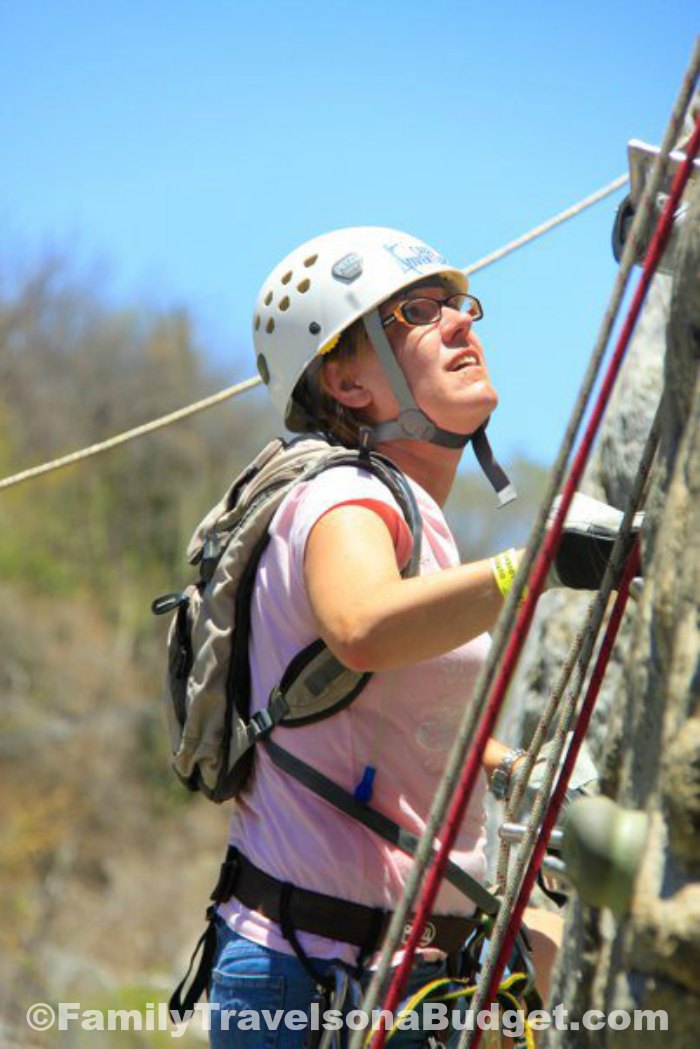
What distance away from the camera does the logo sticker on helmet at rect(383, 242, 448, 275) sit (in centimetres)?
354

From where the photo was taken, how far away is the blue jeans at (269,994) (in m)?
3.03

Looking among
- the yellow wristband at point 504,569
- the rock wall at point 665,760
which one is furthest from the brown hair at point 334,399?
the rock wall at point 665,760

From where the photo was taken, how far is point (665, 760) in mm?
1979

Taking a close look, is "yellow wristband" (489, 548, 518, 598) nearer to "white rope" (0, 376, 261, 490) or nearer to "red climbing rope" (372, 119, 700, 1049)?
"red climbing rope" (372, 119, 700, 1049)

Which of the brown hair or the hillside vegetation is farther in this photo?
the hillside vegetation

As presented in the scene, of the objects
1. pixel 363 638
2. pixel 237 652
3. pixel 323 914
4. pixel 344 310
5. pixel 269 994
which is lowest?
pixel 269 994

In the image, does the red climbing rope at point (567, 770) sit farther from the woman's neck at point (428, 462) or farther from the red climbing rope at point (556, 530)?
the woman's neck at point (428, 462)

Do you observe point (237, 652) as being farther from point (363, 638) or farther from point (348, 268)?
point (348, 268)

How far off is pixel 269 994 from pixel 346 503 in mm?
931

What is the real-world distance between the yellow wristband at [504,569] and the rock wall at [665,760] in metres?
0.36

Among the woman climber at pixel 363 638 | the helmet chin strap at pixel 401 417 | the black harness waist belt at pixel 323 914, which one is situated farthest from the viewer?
the helmet chin strap at pixel 401 417

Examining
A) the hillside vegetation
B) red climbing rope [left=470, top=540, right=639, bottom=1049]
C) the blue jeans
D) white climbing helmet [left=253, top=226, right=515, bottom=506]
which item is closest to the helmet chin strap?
white climbing helmet [left=253, top=226, right=515, bottom=506]

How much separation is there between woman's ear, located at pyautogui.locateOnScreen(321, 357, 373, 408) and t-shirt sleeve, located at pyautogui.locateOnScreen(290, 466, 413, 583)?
14.7 inches

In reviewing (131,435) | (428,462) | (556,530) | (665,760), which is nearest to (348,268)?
(428,462)
